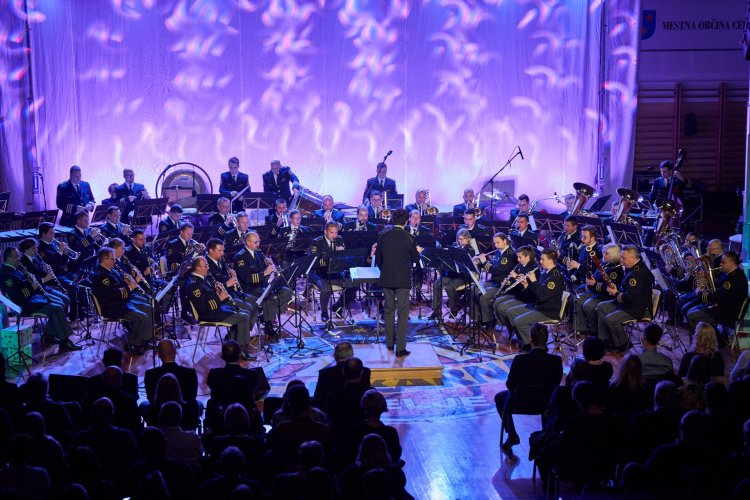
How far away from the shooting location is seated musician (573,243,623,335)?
10289 millimetres

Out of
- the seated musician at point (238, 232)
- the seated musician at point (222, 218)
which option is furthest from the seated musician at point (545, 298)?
the seated musician at point (222, 218)

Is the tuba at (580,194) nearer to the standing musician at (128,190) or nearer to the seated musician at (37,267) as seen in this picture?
the standing musician at (128,190)

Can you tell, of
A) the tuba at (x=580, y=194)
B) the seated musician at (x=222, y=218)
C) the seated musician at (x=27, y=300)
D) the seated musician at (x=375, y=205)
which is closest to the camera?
the seated musician at (x=27, y=300)

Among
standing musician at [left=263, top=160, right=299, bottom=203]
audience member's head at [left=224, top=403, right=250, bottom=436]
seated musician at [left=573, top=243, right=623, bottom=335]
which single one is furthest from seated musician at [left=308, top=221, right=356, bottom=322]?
audience member's head at [left=224, top=403, right=250, bottom=436]

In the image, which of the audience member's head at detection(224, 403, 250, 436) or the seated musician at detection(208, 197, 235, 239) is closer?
the audience member's head at detection(224, 403, 250, 436)

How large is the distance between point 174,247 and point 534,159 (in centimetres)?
862

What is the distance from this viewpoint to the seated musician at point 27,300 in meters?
10.1

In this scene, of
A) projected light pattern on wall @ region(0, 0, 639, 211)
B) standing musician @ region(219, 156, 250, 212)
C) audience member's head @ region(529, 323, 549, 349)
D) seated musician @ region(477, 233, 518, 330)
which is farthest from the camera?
projected light pattern on wall @ region(0, 0, 639, 211)

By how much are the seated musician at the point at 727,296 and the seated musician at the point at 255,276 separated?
5297 millimetres

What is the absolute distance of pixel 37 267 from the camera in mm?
10641

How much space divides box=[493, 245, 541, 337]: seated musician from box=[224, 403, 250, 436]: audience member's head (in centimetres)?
550

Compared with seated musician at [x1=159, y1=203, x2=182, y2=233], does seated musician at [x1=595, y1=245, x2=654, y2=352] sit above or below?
below

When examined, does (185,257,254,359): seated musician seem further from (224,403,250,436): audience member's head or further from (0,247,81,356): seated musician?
(224,403,250,436): audience member's head

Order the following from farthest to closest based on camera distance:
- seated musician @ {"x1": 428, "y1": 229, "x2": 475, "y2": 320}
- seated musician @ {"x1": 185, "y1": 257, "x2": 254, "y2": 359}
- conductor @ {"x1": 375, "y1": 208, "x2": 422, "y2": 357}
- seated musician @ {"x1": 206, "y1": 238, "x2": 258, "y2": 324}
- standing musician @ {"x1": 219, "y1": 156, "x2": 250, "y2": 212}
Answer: standing musician @ {"x1": 219, "y1": 156, "x2": 250, "y2": 212} → seated musician @ {"x1": 428, "y1": 229, "x2": 475, "y2": 320} → seated musician @ {"x1": 206, "y1": 238, "x2": 258, "y2": 324} → seated musician @ {"x1": 185, "y1": 257, "x2": 254, "y2": 359} → conductor @ {"x1": 375, "y1": 208, "x2": 422, "y2": 357}
